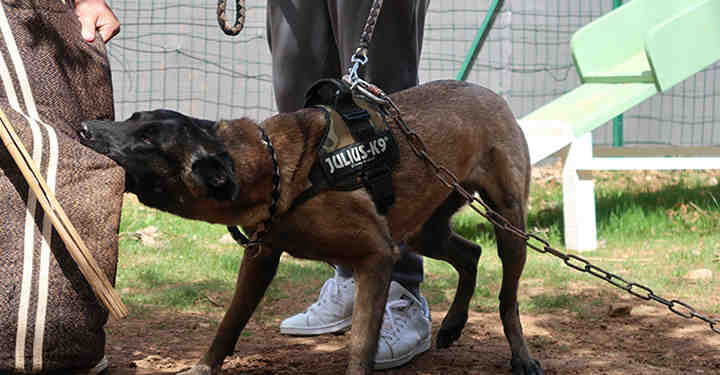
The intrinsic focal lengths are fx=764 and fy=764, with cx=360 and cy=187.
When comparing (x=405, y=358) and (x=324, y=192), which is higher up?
(x=324, y=192)

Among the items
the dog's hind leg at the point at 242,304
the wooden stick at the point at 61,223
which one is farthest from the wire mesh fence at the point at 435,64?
the wooden stick at the point at 61,223

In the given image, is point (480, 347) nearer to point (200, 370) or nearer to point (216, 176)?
point (200, 370)

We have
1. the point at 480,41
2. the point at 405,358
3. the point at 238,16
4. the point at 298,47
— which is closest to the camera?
the point at 238,16

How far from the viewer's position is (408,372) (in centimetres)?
305

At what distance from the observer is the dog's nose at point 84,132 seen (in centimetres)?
228

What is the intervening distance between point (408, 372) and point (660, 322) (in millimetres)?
1598

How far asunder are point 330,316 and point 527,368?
976 millimetres

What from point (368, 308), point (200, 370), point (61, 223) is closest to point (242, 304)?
point (200, 370)

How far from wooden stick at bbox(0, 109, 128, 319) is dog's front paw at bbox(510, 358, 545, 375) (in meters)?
1.55

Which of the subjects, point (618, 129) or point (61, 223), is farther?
point (618, 129)

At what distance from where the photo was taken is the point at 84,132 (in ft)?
7.62

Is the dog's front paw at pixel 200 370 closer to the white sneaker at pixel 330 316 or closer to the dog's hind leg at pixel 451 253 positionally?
the white sneaker at pixel 330 316

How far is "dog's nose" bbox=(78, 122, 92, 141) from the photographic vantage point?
7.48 ft

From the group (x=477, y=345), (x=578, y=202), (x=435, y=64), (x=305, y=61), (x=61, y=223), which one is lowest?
(x=477, y=345)
